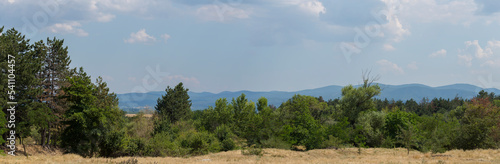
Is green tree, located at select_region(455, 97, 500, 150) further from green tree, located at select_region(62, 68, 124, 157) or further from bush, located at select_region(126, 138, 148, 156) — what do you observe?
green tree, located at select_region(62, 68, 124, 157)

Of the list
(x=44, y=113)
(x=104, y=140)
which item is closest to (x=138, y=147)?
(x=104, y=140)

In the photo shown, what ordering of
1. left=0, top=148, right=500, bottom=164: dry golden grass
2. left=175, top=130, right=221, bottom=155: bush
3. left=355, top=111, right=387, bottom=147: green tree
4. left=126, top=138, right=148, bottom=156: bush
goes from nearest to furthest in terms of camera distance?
1. left=0, top=148, right=500, bottom=164: dry golden grass
2. left=126, top=138, right=148, bottom=156: bush
3. left=175, top=130, right=221, bottom=155: bush
4. left=355, top=111, right=387, bottom=147: green tree

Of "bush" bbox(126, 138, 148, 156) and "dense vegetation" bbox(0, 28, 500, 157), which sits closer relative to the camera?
"dense vegetation" bbox(0, 28, 500, 157)

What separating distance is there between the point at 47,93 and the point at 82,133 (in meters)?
15.4

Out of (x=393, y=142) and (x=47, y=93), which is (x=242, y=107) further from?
(x=47, y=93)

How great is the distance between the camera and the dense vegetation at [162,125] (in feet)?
133

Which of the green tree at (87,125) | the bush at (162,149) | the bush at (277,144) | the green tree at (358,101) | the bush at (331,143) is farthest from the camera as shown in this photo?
the green tree at (358,101)

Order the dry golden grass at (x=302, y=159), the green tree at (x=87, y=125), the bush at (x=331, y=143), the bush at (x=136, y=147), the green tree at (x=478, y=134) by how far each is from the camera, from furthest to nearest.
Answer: the bush at (x=331, y=143) < the green tree at (x=478, y=134) < the bush at (x=136, y=147) < the green tree at (x=87, y=125) < the dry golden grass at (x=302, y=159)

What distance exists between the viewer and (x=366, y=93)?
71.4m

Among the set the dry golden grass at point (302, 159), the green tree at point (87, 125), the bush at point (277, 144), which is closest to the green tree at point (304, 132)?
the bush at point (277, 144)

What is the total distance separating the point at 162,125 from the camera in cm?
6034

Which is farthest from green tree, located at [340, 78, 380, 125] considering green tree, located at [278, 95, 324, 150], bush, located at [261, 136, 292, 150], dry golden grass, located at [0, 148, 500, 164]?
dry golden grass, located at [0, 148, 500, 164]

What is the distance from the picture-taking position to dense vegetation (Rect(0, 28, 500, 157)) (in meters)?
40.6

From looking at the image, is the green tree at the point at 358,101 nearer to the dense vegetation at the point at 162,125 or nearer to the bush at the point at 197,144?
the dense vegetation at the point at 162,125
